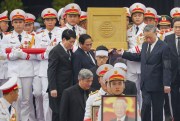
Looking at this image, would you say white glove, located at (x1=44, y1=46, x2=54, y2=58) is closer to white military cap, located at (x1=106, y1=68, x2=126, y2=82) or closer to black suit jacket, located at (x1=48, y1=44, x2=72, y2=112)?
black suit jacket, located at (x1=48, y1=44, x2=72, y2=112)

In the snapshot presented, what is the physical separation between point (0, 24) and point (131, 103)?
22.9ft

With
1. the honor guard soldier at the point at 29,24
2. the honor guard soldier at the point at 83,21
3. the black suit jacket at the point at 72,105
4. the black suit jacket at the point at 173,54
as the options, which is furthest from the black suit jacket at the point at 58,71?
the honor guard soldier at the point at 29,24

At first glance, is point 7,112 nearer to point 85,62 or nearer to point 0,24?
point 85,62

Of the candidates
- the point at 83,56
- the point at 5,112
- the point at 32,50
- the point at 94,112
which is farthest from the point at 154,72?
the point at 5,112

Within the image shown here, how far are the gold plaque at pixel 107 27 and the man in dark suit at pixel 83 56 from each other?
0.51m

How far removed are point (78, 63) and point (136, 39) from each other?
1568 millimetres

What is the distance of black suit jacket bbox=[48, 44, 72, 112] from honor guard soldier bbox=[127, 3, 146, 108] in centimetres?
152

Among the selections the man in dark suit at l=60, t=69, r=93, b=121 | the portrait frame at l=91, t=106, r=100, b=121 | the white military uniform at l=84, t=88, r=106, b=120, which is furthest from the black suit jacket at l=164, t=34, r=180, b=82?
the portrait frame at l=91, t=106, r=100, b=121

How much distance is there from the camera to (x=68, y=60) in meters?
18.7

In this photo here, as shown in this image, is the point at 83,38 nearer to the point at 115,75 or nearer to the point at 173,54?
the point at 173,54

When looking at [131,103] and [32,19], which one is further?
[32,19]

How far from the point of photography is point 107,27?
767 inches

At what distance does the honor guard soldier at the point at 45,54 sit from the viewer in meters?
20.0

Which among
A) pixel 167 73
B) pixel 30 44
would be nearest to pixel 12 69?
pixel 30 44
